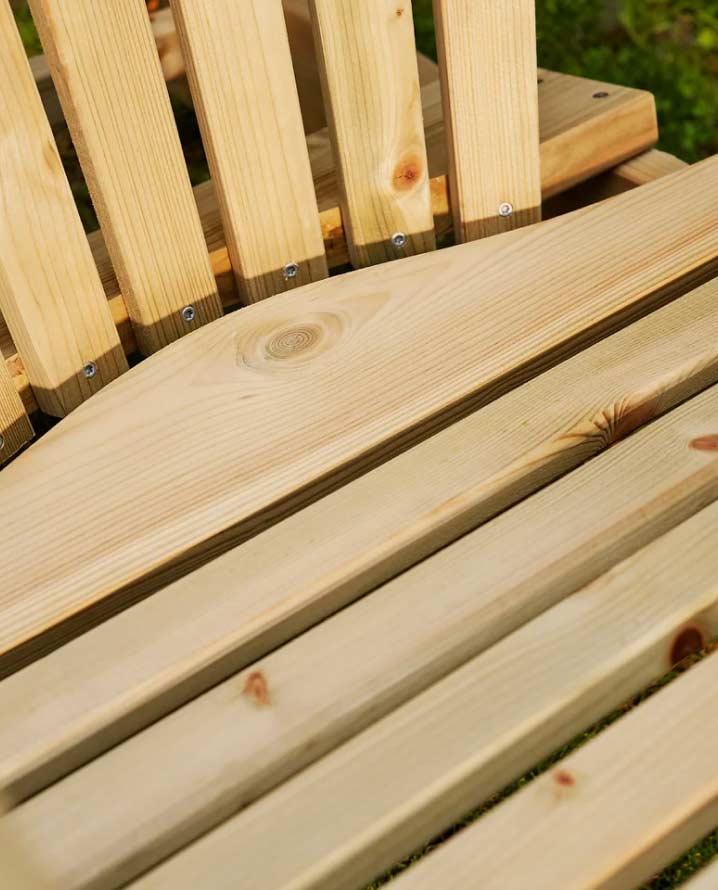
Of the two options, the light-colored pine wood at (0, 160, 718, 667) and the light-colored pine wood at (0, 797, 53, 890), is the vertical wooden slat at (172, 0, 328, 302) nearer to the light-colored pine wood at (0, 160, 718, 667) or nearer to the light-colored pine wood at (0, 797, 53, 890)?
the light-colored pine wood at (0, 160, 718, 667)

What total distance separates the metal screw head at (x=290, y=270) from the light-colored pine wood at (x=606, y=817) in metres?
0.83

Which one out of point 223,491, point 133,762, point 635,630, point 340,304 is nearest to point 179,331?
point 340,304

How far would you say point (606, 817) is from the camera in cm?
94

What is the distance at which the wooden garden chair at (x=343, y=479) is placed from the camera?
Result: 97 centimetres

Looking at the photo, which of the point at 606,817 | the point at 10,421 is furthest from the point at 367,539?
the point at 10,421

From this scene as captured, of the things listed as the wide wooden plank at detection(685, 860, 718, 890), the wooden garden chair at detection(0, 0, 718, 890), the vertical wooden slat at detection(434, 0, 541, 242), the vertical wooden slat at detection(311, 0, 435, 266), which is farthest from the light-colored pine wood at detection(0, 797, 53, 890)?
the vertical wooden slat at detection(434, 0, 541, 242)

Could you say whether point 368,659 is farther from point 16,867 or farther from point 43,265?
point 43,265

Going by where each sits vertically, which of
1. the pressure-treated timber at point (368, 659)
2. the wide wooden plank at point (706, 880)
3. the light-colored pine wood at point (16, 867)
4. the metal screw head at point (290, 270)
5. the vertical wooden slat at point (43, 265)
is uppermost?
the vertical wooden slat at point (43, 265)

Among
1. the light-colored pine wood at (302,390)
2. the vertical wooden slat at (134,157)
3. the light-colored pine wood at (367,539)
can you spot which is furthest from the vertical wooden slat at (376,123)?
the light-colored pine wood at (367,539)

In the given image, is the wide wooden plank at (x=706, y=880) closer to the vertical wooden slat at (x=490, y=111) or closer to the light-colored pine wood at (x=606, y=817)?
the light-colored pine wood at (x=606, y=817)

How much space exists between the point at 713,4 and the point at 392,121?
8.14 ft

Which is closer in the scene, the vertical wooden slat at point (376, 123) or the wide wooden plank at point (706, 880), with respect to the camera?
the wide wooden plank at point (706, 880)

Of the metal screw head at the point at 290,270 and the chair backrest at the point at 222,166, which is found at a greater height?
the chair backrest at the point at 222,166

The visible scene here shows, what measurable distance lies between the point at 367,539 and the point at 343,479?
139 mm
